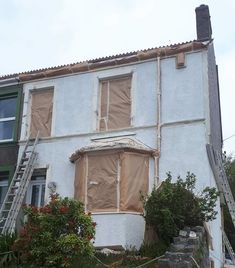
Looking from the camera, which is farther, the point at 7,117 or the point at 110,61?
the point at 7,117

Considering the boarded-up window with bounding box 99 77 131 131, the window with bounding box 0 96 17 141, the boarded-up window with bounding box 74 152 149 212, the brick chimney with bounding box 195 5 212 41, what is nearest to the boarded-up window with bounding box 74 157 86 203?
the boarded-up window with bounding box 74 152 149 212

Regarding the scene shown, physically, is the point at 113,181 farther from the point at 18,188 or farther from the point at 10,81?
the point at 10,81

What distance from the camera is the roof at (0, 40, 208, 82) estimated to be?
1700cm

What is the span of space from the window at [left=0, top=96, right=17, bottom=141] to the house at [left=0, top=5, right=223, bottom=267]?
0.68 meters

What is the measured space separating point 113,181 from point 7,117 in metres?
6.29

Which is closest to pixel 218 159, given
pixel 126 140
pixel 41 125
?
pixel 126 140

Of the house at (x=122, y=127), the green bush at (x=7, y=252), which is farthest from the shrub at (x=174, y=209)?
the green bush at (x=7, y=252)

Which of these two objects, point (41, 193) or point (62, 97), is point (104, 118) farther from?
point (41, 193)

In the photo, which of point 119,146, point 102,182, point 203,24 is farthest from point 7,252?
point 203,24

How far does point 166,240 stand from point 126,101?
5.96 metres

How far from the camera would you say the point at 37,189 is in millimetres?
18125

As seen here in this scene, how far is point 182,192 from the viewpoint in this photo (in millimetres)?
13398

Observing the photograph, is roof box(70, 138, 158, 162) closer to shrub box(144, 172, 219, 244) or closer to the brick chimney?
shrub box(144, 172, 219, 244)

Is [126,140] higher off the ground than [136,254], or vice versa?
[126,140]
